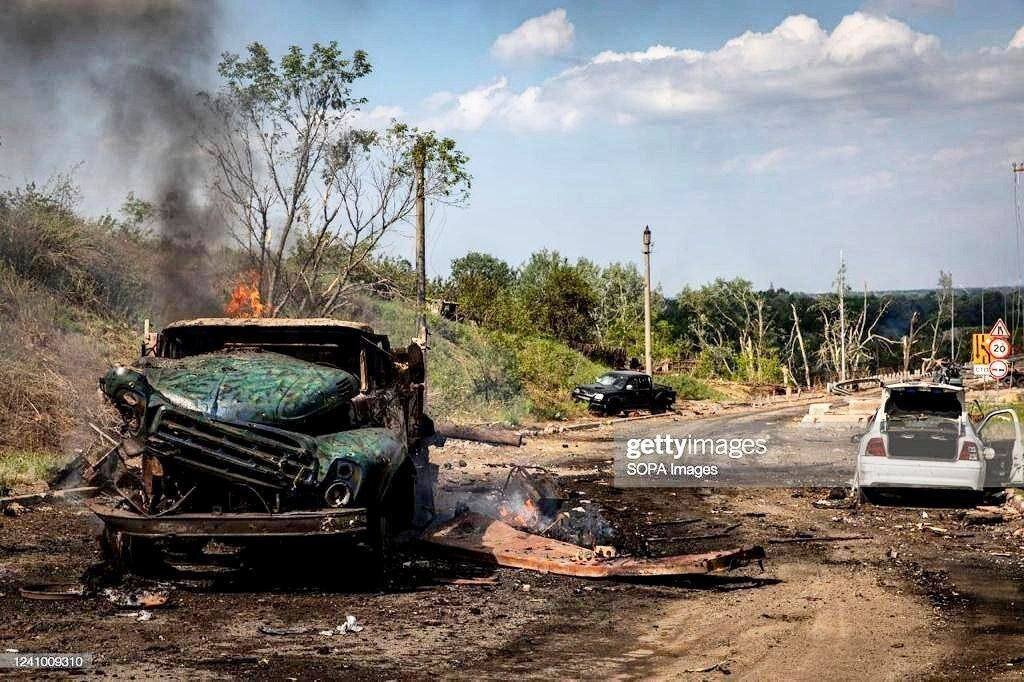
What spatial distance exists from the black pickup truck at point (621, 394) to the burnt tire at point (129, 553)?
92.8 ft

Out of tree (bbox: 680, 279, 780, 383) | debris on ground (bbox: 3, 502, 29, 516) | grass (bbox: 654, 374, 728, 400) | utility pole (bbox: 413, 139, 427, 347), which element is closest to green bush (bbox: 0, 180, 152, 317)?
utility pole (bbox: 413, 139, 427, 347)

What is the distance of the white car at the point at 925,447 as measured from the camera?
14.1 meters

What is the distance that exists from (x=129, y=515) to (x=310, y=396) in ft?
5.76

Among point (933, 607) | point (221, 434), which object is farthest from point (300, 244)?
point (933, 607)

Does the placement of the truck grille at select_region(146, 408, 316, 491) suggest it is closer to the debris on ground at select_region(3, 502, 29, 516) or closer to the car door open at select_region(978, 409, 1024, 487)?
the debris on ground at select_region(3, 502, 29, 516)

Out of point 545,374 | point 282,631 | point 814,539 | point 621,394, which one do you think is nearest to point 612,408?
point 621,394

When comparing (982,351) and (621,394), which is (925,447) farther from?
(621,394)

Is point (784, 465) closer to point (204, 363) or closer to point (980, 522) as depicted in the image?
point (980, 522)

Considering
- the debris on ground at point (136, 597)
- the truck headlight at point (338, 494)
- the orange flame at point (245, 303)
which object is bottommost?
the debris on ground at point (136, 597)

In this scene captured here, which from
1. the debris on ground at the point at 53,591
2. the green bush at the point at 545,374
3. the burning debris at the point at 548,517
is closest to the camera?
the debris on ground at the point at 53,591

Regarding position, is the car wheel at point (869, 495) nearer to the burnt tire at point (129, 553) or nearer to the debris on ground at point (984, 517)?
the debris on ground at point (984, 517)

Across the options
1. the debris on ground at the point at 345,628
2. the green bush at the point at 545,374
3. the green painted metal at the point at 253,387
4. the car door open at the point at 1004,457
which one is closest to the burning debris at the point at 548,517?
the green painted metal at the point at 253,387

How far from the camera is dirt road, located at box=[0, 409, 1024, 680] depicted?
6867 mm

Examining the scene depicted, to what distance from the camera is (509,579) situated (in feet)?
32.0
